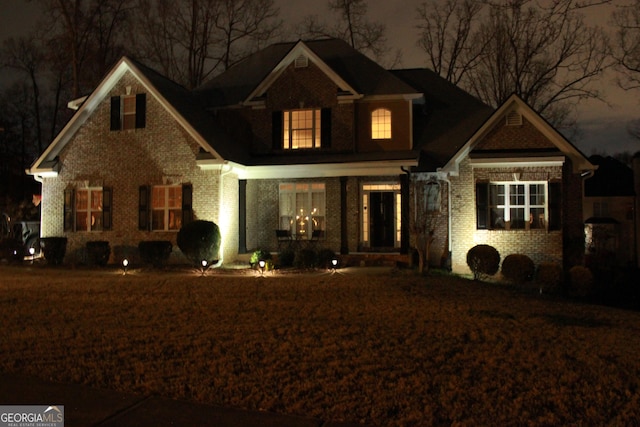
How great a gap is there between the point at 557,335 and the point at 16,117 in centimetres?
4636

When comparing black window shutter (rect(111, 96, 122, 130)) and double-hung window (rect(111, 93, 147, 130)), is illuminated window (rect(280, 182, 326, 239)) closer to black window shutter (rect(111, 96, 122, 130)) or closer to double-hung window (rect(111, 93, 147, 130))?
double-hung window (rect(111, 93, 147, 130))

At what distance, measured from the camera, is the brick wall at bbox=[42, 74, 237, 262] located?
19.0m

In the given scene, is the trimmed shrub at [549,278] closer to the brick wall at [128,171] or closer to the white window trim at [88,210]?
the brick wall at [128,171]

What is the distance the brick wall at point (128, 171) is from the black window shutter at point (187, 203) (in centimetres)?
15

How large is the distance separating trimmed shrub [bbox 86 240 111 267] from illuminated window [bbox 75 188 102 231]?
117 cm

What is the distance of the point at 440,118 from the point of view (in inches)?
858

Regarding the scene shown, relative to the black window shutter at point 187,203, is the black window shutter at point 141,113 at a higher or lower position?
higher

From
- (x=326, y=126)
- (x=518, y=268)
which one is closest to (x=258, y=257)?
(x=326, y=126)

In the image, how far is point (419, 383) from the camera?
6199 millimetres

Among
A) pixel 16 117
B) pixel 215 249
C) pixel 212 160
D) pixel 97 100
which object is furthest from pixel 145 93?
pixel 16 117

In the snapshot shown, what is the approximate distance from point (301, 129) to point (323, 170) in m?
2.23

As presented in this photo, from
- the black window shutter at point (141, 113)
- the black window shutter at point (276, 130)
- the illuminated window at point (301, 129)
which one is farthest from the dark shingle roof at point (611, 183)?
the black window shutter at point (141, 113)

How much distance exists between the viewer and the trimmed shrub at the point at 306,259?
57.6 ft

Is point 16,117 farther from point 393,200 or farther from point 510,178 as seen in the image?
point 510,178
